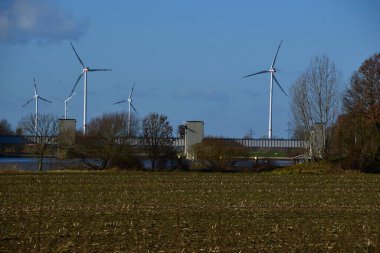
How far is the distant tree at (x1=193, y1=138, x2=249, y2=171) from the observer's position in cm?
6292

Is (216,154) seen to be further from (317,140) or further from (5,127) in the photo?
(5,127)

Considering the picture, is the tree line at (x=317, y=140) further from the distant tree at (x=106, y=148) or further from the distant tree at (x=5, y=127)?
the distant tree at (x=5, y=127)

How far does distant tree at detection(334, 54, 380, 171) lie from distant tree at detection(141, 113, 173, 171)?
1553 centimetres

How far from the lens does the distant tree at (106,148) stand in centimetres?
6241

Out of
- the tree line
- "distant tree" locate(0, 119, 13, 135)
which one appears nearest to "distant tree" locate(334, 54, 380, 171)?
the tree line

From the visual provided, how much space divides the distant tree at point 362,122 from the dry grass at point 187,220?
93.5 ft

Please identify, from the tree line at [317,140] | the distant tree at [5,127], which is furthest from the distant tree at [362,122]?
the distant tree at [5,127]

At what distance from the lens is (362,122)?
6231 cm

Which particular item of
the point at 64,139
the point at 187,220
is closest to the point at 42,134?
the point at 64,139

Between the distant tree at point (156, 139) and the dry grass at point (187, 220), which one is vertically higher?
the distant tree at point (156, 139)

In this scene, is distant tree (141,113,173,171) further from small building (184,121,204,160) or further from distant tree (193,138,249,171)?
small building (184,121,204,160)

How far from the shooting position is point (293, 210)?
23156 mm

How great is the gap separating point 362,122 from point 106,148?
2356 centimetres

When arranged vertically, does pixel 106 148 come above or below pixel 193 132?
below
